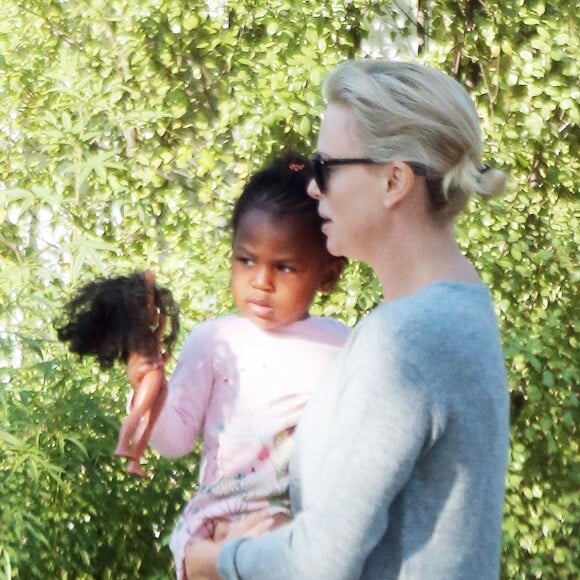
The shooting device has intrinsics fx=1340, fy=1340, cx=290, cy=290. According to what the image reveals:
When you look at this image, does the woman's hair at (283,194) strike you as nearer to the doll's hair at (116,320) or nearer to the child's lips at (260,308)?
the child's lips at (260,308)

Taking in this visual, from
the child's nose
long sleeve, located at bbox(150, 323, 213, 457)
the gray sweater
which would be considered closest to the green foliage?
long sleeve, located at bbox(150, 323, 213, 457)

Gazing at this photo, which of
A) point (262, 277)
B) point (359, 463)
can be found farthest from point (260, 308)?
point (359, 463)

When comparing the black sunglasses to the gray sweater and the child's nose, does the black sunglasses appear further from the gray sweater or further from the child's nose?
the child's nose

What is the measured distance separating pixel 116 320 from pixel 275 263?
320 millimetres

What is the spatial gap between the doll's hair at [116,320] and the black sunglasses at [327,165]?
0.37m

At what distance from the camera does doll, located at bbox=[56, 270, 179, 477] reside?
2160mm

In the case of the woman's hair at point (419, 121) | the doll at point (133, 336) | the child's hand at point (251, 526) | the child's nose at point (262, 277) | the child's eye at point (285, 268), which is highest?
the woman's hair at point (419, 121)

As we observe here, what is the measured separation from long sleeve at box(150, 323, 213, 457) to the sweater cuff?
0.40m

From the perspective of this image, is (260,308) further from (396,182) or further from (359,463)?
(359,463)

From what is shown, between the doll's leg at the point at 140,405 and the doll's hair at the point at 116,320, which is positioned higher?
the doll's hair at the point at 116,320

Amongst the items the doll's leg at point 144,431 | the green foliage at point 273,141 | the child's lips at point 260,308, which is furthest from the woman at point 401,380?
the green foliage at point 273,141

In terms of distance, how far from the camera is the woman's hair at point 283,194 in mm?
2363

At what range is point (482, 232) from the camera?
189 inches

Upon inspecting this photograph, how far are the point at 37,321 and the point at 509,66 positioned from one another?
2.17 meters
